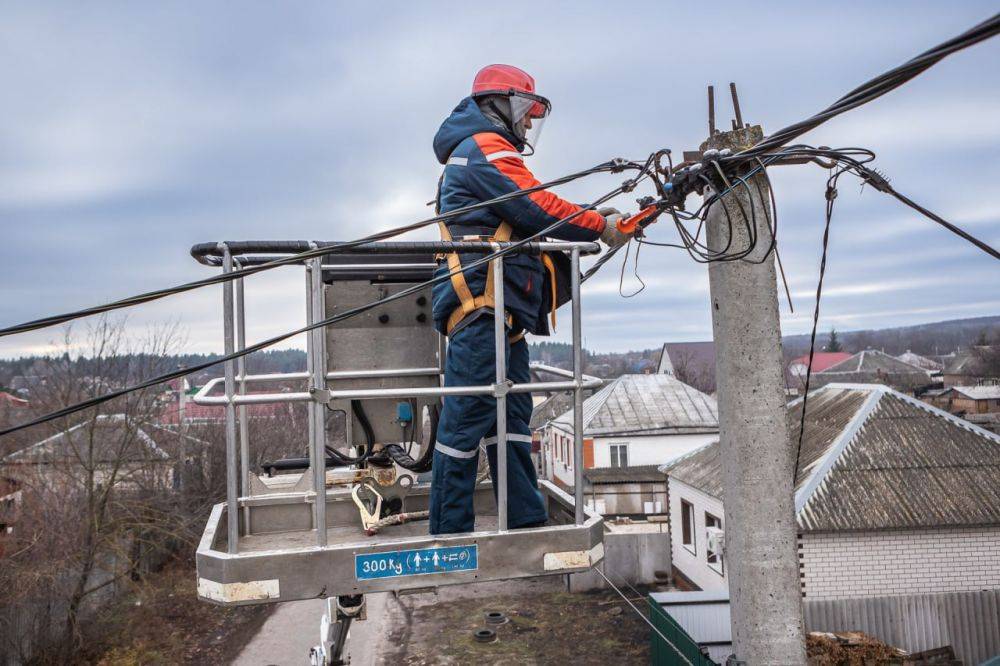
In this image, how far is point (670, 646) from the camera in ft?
39.7

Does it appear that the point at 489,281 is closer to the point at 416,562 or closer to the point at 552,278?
the point at 552,278

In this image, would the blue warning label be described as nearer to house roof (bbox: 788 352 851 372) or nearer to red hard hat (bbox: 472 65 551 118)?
red hard hat (bbox: 472 65 551 118)

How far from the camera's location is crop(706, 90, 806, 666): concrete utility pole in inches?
168

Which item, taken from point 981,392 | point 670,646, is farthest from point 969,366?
point 670,646

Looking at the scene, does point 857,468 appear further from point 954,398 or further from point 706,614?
point 954,398

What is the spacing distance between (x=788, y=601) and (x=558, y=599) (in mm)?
19111

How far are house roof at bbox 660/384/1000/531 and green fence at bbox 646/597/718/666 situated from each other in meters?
2.99

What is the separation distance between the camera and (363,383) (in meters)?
5.05

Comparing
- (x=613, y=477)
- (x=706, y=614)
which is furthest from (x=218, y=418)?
(x=706, y=614)

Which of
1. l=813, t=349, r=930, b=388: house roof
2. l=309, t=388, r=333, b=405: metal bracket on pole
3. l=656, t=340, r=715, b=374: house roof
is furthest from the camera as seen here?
l=656, t=340, r=715, b=374: house roof

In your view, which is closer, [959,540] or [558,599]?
[959,540]

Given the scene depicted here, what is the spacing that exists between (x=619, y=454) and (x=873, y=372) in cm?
6406

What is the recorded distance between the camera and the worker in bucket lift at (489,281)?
4309 mm

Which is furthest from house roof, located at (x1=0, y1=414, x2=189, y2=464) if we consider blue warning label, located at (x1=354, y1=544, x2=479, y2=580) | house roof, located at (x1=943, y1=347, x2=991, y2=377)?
house roof, located at (x1=943, y1=347, x2=991, y2=377)
